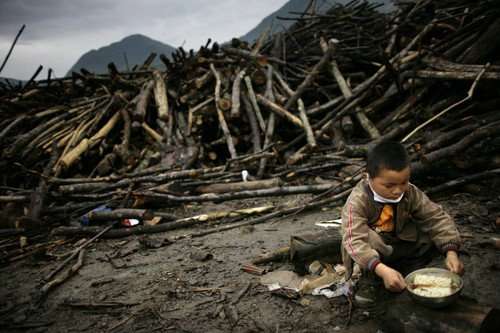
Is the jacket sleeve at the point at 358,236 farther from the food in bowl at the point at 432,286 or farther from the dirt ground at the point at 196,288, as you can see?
the dirt ground at the point at 196,288

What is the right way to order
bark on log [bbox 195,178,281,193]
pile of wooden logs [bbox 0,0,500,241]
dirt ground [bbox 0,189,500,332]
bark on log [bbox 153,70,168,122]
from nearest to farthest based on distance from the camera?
dirt ground [bbox 0,189,500,332]
pile of wooden logs [bbox 0,0,500,241]
bark on log [bbox 195,178,281,193]
bark on log [bbox 153,70,168,122]

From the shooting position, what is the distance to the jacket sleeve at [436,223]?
2100 millimetres

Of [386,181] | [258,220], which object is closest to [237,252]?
[258,220]

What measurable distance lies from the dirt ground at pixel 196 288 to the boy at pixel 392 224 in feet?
1.29

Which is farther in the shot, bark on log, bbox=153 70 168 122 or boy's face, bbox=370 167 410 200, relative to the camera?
bark on log, bbox=153 70 168 122

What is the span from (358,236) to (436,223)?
0.54 m

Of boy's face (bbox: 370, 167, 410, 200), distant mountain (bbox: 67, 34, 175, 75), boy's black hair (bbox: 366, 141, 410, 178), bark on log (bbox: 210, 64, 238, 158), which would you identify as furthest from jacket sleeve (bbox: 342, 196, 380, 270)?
distant mountain (bbox: 67, 34, 175, 75)

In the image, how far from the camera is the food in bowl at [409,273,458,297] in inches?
71.4

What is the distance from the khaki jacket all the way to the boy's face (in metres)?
0.10

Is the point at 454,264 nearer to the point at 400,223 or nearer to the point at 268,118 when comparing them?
the point at 400,223

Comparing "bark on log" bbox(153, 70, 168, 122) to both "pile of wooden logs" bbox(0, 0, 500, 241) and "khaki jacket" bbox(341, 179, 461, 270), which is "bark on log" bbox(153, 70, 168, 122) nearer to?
"pile of wooden logs" bbox(0, 0, 500, 241)

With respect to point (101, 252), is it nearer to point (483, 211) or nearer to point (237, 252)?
point (237, 252)

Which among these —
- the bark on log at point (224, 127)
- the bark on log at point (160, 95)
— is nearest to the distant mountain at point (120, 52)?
the bark on log at point (160, 95)

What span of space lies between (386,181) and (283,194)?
2668mm
